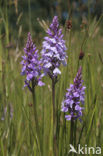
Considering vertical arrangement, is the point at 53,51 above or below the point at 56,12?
below

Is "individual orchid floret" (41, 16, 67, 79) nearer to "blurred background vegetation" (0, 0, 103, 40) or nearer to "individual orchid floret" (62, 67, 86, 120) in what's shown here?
"individual orchid floret" (62, 67, 86, 120)

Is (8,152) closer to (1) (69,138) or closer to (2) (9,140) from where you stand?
(2) (9,140)

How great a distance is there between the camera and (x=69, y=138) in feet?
5.59

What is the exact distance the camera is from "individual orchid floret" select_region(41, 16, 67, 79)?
54.9 inches

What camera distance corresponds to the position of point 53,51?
1.39 m

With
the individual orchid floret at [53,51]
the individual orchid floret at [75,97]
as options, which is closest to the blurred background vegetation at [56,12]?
the individual orchid floret at [53,51]

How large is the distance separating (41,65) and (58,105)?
0.40 metres

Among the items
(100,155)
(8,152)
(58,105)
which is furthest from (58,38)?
(8,152)
